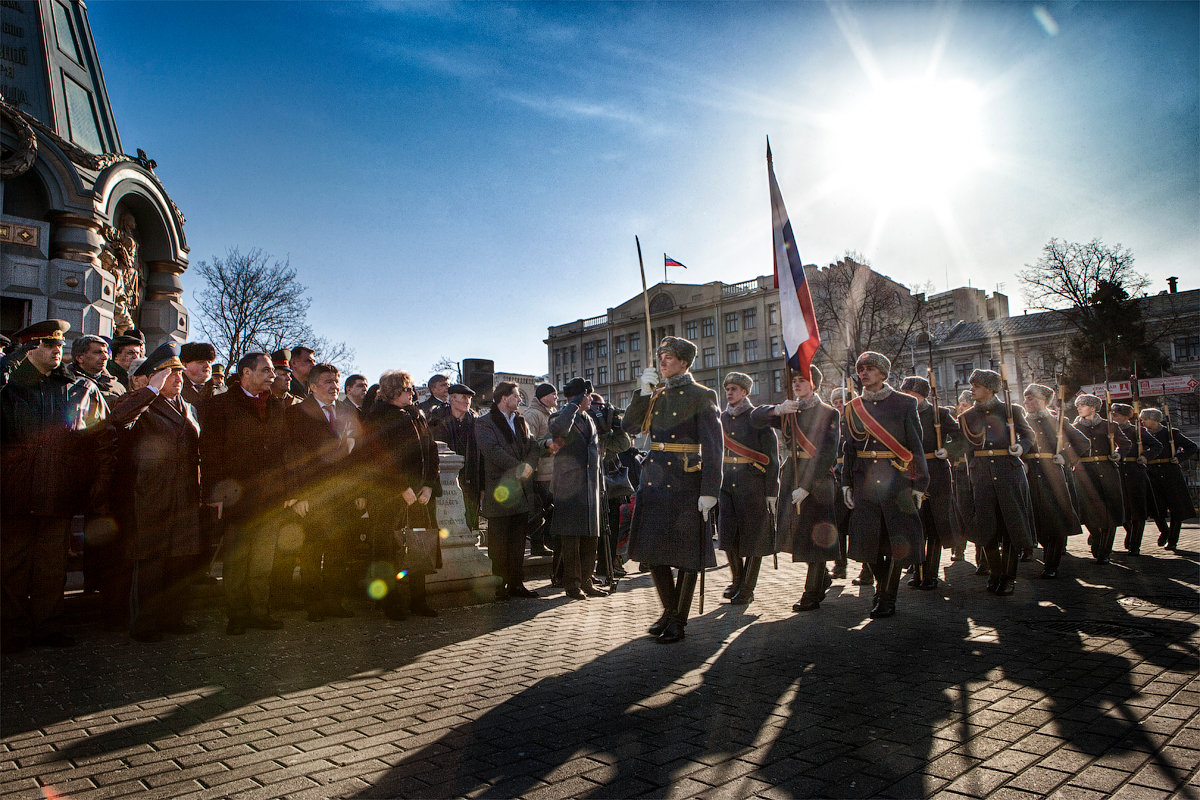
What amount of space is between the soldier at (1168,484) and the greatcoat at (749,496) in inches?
322

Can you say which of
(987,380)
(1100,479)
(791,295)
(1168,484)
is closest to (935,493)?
(987,380)

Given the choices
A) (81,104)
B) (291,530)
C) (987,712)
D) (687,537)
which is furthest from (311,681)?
(81,104)

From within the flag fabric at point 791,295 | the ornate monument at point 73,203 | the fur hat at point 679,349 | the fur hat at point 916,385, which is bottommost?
the fur hat at point 916,385

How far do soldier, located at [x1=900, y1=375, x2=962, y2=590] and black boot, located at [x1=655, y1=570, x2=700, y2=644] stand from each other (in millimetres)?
3556

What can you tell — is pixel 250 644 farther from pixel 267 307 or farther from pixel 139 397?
pixel 267 307

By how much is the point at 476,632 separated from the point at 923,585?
15.5ft

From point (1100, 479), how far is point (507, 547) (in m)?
8.42

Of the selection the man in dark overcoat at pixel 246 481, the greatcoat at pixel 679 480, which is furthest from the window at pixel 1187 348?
the man in dark overcoat at pixel 246 481

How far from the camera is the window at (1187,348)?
161 ft

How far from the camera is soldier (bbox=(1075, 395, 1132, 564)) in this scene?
967cm

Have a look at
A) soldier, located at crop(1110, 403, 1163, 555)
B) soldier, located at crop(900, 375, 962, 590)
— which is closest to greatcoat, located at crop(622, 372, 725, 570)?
soldier, located at crop(900, 375, 962, 590)

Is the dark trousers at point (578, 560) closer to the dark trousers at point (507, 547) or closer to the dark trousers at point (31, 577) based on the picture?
the dark trousers at point (507, 547)

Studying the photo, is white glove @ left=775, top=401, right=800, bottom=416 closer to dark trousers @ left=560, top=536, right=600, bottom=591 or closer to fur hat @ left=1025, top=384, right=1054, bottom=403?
dark trousers @ left=560, top=536, right=600, bottom=591

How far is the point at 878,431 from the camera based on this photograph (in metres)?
6.57
